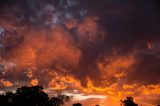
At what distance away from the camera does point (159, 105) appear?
410ft

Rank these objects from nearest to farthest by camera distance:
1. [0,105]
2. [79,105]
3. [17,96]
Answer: [0,105] → [17,96] → [79,105]

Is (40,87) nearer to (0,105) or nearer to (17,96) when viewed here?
(17,96)

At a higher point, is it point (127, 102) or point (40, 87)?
point (40, 87)

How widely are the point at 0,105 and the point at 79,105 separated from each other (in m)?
45.3

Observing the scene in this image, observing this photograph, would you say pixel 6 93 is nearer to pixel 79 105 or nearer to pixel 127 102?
pixel 79 105

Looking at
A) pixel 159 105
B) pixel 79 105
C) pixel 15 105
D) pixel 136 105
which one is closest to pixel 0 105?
pixel 15 105

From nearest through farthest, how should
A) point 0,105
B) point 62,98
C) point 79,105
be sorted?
point 0,105 → point 62,98 → point 79,105

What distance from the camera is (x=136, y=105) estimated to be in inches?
4572

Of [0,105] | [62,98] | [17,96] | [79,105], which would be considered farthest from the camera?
[79,105]

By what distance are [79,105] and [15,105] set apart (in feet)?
129

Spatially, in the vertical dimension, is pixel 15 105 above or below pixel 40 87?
below

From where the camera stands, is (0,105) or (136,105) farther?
(136,105)

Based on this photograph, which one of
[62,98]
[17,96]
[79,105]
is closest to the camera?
[17,96]

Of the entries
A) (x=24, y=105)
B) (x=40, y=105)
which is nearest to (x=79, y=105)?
(x=40, y=105)
